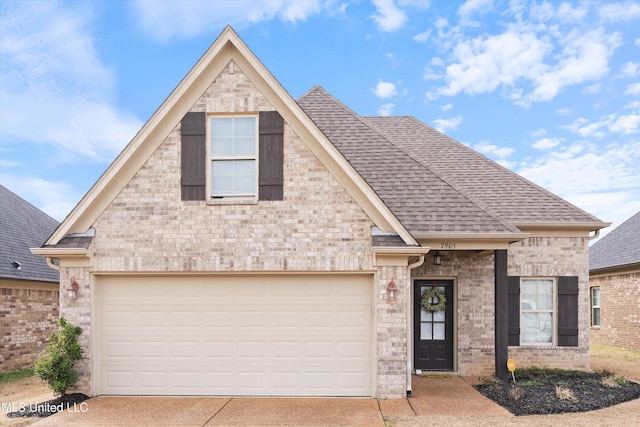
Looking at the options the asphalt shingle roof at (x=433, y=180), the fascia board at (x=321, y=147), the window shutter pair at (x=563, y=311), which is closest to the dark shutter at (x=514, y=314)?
the window shutter pair at (x=563, y=311)

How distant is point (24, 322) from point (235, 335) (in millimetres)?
8153

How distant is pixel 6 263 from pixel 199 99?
8.52 metres

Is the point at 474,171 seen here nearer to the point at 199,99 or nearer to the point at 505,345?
the point at 505,345

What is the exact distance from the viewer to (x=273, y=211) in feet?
28.8

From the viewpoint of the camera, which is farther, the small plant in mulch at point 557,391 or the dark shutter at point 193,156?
the dark shutter at point 193,156

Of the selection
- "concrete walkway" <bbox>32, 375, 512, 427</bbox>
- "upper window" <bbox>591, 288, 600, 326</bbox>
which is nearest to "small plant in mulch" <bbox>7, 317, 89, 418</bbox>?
"concrete walkway" <bbox>32, 375, 512, 427</bbox>

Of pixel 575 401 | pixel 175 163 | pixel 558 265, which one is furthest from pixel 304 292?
pixel 558 265

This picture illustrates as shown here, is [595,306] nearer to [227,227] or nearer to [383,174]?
[383,174]

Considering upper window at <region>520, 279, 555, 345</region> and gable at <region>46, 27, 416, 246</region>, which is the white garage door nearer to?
gable at <region>46, 27, 416, 246</region>

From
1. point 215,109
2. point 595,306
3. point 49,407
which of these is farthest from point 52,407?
point 595,306

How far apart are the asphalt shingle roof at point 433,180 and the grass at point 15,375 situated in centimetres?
999

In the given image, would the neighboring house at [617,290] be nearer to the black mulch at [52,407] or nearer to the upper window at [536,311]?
the upper window at [536,311]

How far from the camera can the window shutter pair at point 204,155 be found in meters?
8.78

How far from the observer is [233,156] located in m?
8.94
